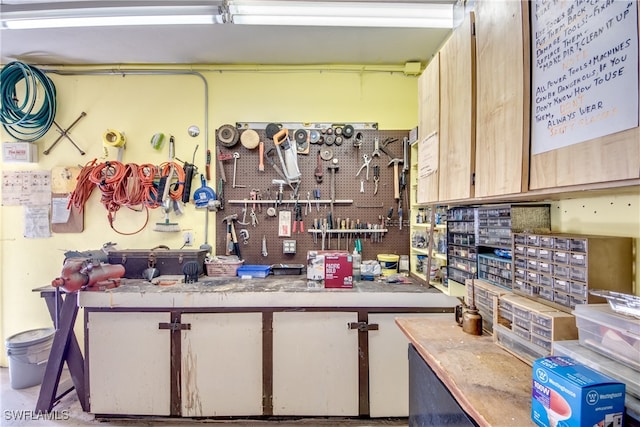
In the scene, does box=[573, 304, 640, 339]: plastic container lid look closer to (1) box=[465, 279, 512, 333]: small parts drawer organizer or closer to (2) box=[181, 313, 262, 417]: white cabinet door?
(1) box=[465, 279, 512, 333]: small parts drawer organizer

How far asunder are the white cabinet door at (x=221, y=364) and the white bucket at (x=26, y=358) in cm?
145

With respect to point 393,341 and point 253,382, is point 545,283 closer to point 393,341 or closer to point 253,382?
point 393,341

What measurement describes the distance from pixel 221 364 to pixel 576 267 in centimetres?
197

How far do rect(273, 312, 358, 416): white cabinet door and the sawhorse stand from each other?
55.2 inches

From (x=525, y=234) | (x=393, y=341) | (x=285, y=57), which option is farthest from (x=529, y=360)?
(x=285, y=57)

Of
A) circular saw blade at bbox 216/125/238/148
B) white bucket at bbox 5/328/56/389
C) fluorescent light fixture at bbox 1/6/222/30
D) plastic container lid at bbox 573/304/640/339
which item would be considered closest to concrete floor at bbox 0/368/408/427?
white bucket at bbox 5/328/56/389

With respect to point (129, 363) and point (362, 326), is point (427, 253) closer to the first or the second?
point (362, 326)

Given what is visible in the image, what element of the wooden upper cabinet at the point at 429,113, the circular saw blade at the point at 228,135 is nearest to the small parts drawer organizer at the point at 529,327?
the wooden upper cabinet at the point at 429,113

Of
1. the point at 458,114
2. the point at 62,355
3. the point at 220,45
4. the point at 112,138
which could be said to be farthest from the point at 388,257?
the point at 112,138

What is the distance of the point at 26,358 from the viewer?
2309 millimetres

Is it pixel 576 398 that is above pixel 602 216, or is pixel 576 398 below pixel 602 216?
below

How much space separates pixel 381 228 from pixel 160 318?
180 cm

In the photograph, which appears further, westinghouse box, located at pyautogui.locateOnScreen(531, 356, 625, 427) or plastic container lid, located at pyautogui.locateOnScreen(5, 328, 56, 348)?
plastic container lid, located at pyautogui.locateOnScreen(5, 328, 56, 348)

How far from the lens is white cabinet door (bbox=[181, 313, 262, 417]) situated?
1.90 meters
